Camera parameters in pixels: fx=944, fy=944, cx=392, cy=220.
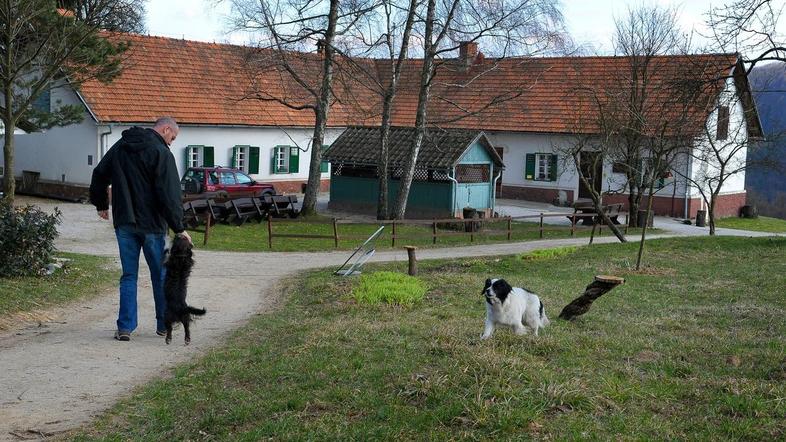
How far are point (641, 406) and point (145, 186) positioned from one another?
5309 millimetres

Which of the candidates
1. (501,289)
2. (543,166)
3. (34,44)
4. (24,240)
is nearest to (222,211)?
(34,44)

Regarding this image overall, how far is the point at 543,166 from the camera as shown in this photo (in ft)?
156

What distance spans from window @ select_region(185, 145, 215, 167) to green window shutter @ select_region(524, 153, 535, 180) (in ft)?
52.6

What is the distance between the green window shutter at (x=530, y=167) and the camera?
1881 inches

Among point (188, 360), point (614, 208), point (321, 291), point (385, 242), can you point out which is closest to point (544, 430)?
point (188, 360)

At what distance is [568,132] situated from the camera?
43906 millimetres

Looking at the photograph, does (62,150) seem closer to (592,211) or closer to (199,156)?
(199,156)

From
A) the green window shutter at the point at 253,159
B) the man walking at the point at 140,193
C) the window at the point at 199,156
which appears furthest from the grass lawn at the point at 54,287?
the green window shutter at the point at 253,159

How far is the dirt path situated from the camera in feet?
23.2

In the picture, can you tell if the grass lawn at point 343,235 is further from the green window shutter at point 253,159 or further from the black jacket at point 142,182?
the black jacket at point 142,182

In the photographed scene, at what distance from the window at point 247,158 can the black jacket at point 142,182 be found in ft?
113

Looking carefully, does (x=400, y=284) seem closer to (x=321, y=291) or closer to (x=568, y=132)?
(x=321, y=291)

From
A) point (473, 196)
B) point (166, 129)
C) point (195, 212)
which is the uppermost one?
point (166, 129)

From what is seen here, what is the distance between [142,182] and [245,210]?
23.5 metres
